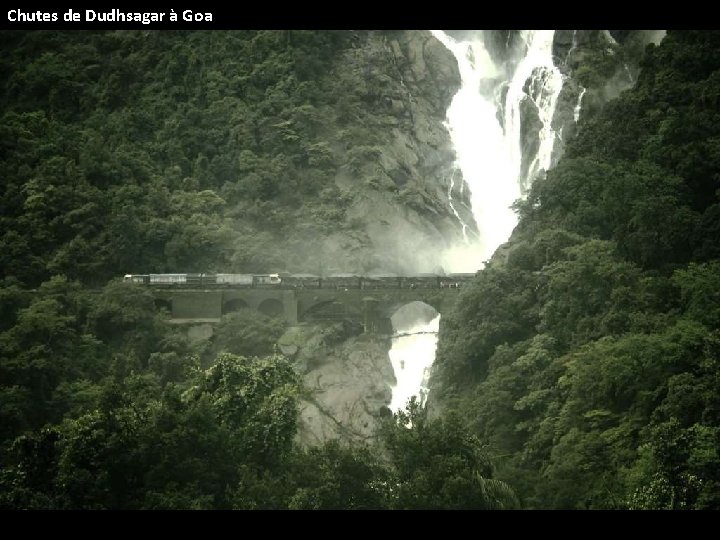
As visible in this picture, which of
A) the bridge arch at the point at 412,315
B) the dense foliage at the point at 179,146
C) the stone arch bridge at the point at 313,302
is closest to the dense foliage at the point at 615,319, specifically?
the stone arch bridge at the point at 313,302

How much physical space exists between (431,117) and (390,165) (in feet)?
21.6

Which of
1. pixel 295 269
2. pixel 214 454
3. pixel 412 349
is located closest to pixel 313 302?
pixel 412 349

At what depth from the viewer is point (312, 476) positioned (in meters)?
58.1

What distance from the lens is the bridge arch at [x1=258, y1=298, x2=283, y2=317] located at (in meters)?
85.2

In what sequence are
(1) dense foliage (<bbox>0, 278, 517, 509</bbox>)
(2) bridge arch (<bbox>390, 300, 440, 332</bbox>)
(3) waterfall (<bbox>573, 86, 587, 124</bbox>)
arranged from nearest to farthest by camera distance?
(1) dense foliage (<bbox>0, 278, 517, 509</bbox>)
(2) bridge arch (<bbox>390, 300, 440, 332</bbox>)
(3) waterfall (<bbox>573, 86, 587, 124</bbox>)

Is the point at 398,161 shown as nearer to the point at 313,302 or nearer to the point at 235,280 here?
the point at 313,302

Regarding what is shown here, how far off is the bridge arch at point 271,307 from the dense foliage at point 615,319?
9.17 metres

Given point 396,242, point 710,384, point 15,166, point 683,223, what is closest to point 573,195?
point 683,223

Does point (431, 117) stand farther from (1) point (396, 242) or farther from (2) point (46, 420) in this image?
(2) point (46, 420)

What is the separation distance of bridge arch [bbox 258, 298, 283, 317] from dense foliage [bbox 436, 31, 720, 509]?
917 centimetres

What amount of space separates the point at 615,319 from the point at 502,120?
3598cm

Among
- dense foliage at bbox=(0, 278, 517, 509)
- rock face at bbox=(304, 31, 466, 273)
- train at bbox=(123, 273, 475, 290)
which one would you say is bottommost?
dense foliage at bbox=(0, 278, 517, 509)

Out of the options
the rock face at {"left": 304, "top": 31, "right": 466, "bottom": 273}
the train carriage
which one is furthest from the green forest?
the train carriage

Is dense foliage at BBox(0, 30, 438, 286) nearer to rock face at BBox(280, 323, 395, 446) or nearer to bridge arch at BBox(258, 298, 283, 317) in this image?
bridge arch at BBox(258, 298, 283, 317)
